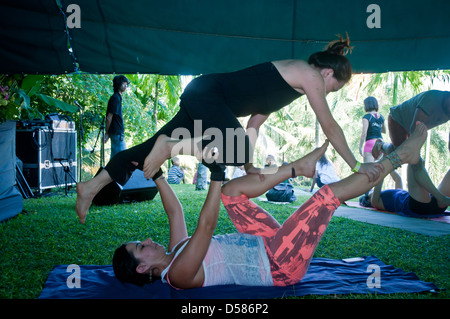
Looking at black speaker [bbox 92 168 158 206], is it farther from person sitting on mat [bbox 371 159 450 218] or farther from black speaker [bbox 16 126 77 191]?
person sitting on mat [bbox 371 159 450 218]

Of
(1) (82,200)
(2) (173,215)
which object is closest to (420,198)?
(2) (173,215)

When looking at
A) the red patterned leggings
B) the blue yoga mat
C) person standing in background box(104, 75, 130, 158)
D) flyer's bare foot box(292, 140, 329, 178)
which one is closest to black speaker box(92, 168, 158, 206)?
person standing in background box(104, 75, 130, 158)

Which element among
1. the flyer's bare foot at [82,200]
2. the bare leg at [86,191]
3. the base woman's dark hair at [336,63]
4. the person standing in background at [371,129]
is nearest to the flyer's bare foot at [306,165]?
the base woman's dark hair at [336,63]

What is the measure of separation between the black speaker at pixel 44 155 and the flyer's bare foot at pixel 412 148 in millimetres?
6364

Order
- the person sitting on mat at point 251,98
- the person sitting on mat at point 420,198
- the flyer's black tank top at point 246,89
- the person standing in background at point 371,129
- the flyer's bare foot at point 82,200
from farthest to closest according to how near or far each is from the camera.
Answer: the person standing in background at point 371,129 → the person sitting on mat at point 420,198 → the flyer's bare foot at point 82,200 → the flyer's black tank top at point 246,89 → the person sitting on mat at point 251,98

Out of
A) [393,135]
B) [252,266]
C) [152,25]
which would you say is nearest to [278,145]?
[393,135]

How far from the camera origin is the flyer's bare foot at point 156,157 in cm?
223

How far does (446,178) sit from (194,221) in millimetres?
3444

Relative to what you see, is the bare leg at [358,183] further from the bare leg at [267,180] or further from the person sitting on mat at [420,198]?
the person sitting on mat at [420,198]

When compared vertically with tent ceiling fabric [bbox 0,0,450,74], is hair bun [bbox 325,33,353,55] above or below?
below

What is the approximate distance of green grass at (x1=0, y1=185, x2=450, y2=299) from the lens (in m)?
2.22

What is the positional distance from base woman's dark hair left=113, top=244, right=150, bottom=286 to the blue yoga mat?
0.09m

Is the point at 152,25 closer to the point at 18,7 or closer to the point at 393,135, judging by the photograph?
the point at 18,7
